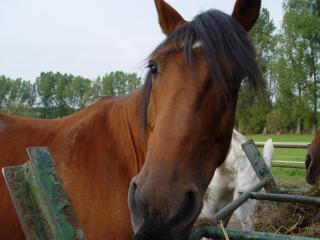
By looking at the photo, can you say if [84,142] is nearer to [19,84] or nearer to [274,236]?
[274,236]

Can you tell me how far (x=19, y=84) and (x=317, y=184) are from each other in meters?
61.0

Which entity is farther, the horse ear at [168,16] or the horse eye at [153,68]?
the horse ear at [168,16]

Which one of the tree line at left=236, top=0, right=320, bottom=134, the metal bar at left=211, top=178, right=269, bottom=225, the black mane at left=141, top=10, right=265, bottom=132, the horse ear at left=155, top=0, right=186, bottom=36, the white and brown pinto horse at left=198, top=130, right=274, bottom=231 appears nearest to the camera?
the black mane at left=141, top=10, right=265, bottom=132

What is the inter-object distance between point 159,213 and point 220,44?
3.40 ft

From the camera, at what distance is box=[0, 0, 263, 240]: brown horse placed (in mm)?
1556

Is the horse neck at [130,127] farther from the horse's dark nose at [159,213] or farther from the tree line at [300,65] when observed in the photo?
the tree line at [300,65]

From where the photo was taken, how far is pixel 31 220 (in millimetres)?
1518

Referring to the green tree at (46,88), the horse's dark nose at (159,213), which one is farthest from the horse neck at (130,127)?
the green tree at (46,88)

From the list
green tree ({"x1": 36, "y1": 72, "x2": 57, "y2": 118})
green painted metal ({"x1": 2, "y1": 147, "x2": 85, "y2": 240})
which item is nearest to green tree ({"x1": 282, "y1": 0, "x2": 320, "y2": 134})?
green tree ({"x1": 36, "y1": 72, "x2": 57, "y2": 118})

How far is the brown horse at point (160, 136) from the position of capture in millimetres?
1556

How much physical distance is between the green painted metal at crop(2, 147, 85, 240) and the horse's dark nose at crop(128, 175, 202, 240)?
246mm

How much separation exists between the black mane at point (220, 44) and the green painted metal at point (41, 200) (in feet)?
3.03

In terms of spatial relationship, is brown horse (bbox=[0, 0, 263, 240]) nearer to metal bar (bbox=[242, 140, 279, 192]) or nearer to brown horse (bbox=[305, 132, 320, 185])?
metal bar (bbox=[242, 140, 279, 192])

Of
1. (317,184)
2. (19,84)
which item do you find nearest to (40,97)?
(19,84)
